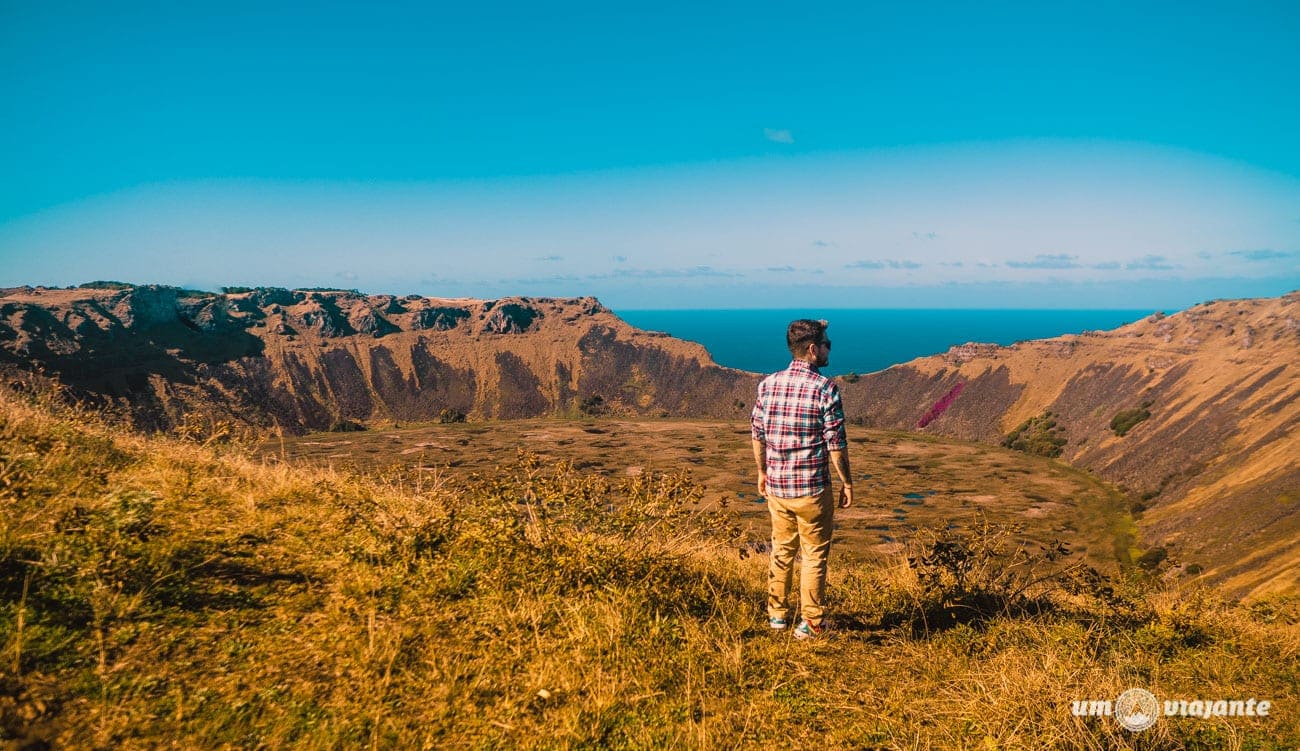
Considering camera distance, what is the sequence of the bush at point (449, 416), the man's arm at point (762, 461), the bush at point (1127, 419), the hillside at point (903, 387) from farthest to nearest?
the bush at point (449, 416)
the bush at point (1127, 419)
the hillside at point (903, 387)
the man's arm at point (762, 461)

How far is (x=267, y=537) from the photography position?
5996 millimetres

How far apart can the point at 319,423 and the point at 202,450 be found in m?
163

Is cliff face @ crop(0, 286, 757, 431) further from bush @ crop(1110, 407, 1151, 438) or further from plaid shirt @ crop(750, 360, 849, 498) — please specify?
plaid shirt @ crop(750, 360, 849, 498)

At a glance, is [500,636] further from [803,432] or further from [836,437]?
[836,437]

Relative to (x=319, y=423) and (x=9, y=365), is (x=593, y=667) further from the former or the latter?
(x=319, y=423)

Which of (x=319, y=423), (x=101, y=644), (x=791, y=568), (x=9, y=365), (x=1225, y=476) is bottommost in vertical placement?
(x=319, y=423)

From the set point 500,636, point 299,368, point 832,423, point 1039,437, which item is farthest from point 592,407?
point 500,636

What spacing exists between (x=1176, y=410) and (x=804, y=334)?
130 metres

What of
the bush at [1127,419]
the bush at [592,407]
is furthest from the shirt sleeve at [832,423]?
the bush at [592,407]

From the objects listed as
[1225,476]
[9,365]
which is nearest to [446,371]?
[9,365]

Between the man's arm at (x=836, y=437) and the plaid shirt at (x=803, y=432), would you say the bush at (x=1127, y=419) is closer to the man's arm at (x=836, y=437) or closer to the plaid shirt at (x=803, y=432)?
the man's arm at (x=836, y=437)

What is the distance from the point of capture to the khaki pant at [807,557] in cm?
592

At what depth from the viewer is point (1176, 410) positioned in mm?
99688

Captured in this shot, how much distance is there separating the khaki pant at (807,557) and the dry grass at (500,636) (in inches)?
14.7
